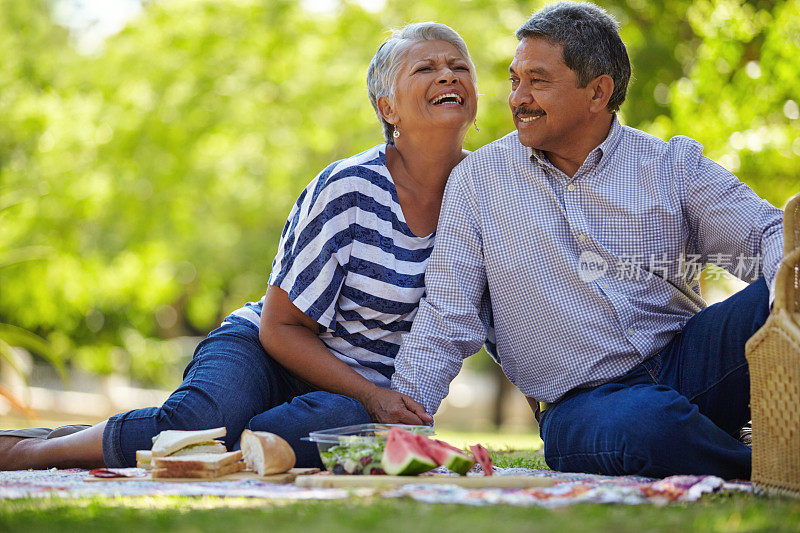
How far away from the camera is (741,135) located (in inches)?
336

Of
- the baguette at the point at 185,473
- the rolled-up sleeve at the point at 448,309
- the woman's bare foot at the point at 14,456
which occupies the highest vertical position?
the rolled-up sleeve at the point at 448,309

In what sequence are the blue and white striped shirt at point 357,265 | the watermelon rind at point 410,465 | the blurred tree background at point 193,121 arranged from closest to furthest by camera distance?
the watermelon rind at point 410,465, the blue and white striped shirt at point 357,265, the blurred tree background at point 193,121

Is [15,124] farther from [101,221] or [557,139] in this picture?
[557,139]

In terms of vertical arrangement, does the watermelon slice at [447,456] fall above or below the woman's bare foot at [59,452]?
below

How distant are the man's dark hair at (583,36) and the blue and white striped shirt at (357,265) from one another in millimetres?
959

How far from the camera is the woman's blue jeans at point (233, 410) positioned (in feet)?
11.9

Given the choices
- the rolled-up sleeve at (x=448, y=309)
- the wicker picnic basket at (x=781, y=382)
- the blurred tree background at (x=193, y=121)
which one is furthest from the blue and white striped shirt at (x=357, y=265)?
the blurred tree background at (x=193, y=121)

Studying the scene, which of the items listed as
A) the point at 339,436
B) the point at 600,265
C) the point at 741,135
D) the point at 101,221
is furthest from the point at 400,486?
the point at 101,221

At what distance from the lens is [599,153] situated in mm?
4043

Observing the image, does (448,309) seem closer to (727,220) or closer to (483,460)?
→ (483,460)

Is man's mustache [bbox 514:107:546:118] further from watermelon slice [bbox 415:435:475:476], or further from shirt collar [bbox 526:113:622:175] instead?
watermelon slice [bbox 415:435:475:476]

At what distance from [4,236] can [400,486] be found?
13.5 meters

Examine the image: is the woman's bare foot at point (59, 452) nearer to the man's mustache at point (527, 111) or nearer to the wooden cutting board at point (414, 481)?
the wooden cutting board at point (414, 481)

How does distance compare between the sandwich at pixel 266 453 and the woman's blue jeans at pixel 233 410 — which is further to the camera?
the woman's blue jeans at pixel 233 410
